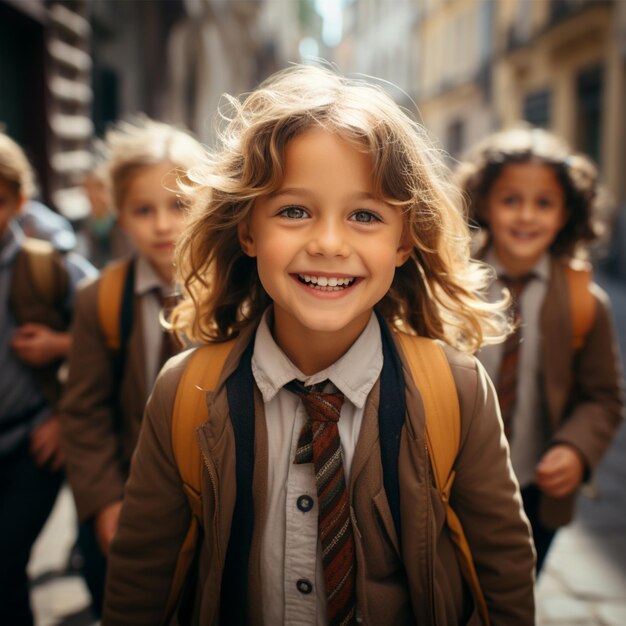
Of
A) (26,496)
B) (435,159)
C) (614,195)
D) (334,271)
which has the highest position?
(614,195)

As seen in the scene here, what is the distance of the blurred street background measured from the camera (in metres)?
3.33

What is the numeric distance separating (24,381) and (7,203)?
2.09 ft

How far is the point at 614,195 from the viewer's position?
1341 centimetres

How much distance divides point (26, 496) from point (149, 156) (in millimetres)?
1199

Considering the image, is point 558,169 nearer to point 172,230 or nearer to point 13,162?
point 172,230

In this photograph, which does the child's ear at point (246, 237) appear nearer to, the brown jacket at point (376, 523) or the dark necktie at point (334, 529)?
the brown jacket at point (376, 523)

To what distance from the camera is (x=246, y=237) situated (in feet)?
5.56

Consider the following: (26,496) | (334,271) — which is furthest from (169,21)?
(334,271)

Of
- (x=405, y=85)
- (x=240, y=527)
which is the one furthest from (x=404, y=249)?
(x=405, y=85)

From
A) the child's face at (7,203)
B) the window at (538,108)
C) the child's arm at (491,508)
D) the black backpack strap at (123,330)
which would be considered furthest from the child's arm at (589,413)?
the window at (538,108)

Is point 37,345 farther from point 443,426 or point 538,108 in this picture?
point 538,108

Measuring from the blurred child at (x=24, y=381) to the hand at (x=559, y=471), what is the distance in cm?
156

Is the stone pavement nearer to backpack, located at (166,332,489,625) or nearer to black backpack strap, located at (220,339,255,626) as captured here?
backpack, located at (166,332,489,625)

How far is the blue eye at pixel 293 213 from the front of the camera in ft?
4.94
